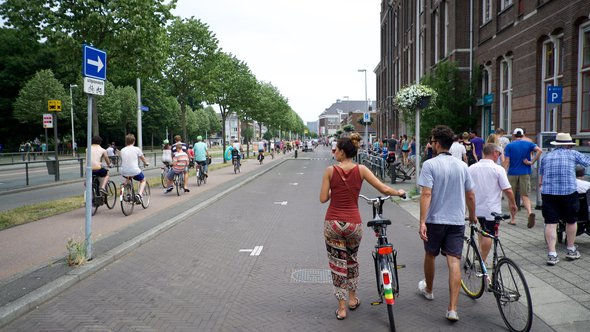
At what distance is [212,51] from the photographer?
27.6 metres

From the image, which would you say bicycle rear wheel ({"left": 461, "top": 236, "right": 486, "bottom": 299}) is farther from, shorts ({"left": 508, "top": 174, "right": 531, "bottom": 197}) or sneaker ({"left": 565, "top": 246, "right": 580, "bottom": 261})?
shorts ({"left": 508, "top": 174, "right": 531, "bottom": 197})

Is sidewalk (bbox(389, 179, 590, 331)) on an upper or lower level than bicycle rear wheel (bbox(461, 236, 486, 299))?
lower

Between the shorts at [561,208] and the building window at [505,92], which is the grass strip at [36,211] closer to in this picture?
the shorts at [561,208]

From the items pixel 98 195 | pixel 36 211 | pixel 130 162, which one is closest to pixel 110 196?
pixel 98 195

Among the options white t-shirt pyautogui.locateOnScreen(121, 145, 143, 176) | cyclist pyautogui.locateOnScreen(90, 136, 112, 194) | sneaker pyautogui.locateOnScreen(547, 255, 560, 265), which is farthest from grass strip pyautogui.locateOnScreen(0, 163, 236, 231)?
sneaker pyautogui.locateOnScreen(547, 255, 560, 265)

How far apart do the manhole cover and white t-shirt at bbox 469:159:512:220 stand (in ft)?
6.37

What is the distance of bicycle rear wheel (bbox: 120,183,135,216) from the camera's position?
1082cm

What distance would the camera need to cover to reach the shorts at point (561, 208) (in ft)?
21.2

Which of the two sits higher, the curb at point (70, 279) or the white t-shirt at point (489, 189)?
the white t-shirt at point (489, 189)

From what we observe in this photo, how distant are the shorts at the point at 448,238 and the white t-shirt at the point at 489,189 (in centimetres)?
127

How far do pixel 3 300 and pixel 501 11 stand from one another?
65.9ft

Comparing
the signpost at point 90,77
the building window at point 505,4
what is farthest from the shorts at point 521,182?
the building window at point 505,4

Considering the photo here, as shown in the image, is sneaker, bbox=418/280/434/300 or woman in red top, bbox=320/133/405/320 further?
sneaker, bbox=418/280/434/300

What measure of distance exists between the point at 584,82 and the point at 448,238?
12301 mm
